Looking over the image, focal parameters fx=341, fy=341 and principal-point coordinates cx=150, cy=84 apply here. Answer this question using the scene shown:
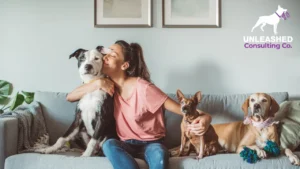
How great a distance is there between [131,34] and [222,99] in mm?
922

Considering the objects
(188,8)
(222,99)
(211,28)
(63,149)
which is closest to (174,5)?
(188,8)

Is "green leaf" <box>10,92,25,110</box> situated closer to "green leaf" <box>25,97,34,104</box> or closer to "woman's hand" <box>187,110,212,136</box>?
"green leaf" <box>25,97,34,104</box>

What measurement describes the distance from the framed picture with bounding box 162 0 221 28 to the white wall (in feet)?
0.17

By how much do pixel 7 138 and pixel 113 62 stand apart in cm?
77

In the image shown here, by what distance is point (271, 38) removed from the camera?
288cm

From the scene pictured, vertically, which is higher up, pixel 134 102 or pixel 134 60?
pixel 134 60

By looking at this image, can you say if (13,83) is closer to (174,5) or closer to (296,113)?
(174,5)

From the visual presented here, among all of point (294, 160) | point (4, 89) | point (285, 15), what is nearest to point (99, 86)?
point (4, 89)

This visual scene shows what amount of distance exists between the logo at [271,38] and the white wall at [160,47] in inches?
1.4

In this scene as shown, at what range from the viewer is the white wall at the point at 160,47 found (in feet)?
9.36

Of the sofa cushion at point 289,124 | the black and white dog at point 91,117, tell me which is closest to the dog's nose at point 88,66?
the black and white dog at point 91,117

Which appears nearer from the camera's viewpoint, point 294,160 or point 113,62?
point 294,160

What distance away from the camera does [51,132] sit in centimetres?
248

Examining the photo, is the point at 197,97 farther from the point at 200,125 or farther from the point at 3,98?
the point at 3,98
